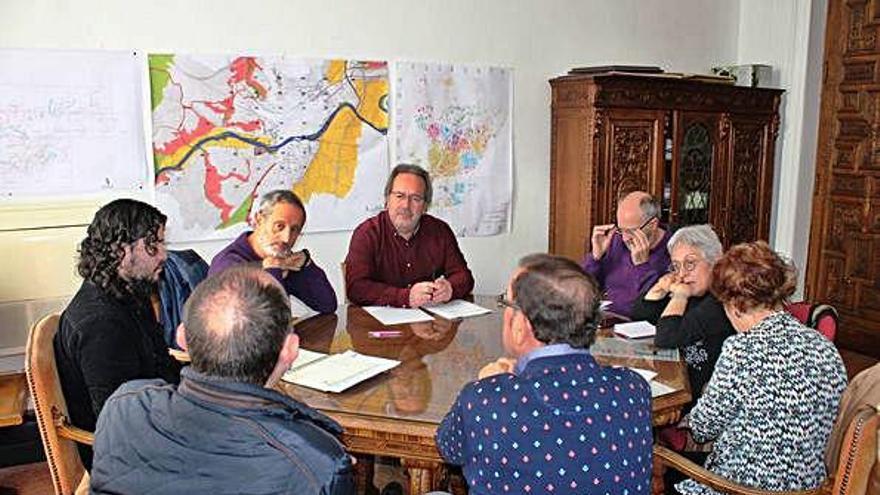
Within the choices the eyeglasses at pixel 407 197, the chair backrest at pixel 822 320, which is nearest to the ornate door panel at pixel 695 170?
the eyeglasses at pixel 407 197

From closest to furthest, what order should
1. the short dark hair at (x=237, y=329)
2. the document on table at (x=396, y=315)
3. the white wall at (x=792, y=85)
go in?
the short dark hair at (x=237, y=329) → the document on table at (x=396, y=315) → the white wall at (x=792, y=85)

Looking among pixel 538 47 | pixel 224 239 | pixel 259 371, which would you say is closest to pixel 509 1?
pixel 538 47

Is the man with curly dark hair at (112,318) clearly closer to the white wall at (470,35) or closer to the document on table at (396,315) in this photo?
the document on table at (396,315)

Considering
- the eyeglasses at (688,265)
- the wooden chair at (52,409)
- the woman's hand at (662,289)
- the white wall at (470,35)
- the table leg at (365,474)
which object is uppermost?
the white wall at (470,35)

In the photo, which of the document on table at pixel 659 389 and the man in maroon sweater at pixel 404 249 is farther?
the man in maroon sweater at pixel 404 249

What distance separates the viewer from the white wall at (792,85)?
504 centimetres

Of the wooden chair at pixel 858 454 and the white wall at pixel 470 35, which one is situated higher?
the white wall at pixel 470 35

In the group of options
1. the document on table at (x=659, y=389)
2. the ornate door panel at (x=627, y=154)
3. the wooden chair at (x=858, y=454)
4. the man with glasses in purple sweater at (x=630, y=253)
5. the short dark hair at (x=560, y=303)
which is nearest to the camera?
A: the short dark hair at (x=560, y=303)

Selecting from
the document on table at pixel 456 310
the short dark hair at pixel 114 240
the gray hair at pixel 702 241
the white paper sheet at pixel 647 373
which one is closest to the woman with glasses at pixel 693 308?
the gray hair at pixel 702 241

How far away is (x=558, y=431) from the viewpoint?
4.62 feet

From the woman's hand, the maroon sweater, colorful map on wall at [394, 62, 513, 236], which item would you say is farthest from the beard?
colorful map on wall at [394, 62, 513, 236]

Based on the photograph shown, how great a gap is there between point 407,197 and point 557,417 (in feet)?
6.26

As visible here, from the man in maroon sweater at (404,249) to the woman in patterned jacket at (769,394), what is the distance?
4.33 feet

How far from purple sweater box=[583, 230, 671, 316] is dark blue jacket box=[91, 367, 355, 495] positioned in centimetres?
206
